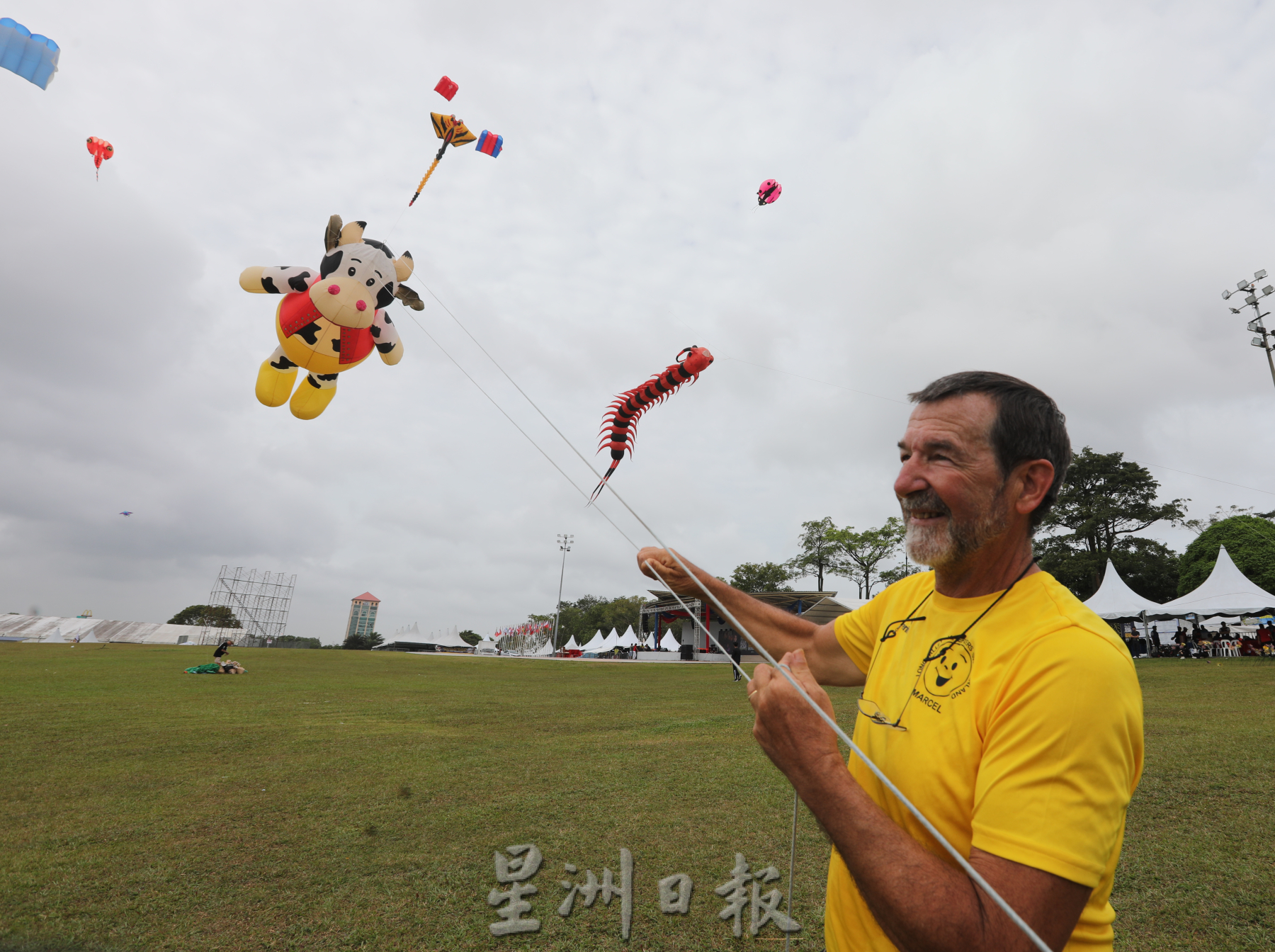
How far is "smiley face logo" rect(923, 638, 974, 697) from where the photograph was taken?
1.35m

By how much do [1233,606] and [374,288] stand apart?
29.2 meters

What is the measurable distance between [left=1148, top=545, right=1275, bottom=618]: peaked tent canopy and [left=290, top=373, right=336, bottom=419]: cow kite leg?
28.9 meters

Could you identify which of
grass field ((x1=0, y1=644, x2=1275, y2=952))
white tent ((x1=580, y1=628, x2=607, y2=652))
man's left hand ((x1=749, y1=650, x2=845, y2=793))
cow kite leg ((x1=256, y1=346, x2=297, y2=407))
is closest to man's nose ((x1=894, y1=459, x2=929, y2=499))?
man's left hand ((x1=749, y1=650, x2=845, y2=793))

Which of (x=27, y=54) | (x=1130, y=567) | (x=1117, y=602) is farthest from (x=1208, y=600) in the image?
(x=27, y=54)

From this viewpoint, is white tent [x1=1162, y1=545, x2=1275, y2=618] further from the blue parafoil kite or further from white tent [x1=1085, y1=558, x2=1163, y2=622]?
the blue parafoil kite

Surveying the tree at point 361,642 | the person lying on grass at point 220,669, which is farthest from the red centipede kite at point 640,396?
the tree at point 361,642

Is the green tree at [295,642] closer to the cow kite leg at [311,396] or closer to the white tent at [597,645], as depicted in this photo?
the white tent at [597,645]

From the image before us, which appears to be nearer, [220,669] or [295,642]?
[220,669]

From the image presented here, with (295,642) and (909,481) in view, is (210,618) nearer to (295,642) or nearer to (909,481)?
(295,642)

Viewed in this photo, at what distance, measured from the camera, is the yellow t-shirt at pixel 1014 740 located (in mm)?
1032

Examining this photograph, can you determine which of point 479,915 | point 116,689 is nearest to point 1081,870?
point 479,915

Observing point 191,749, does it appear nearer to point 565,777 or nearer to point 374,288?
point 565,777

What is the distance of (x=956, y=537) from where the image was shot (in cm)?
146

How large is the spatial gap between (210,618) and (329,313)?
90194 mm
